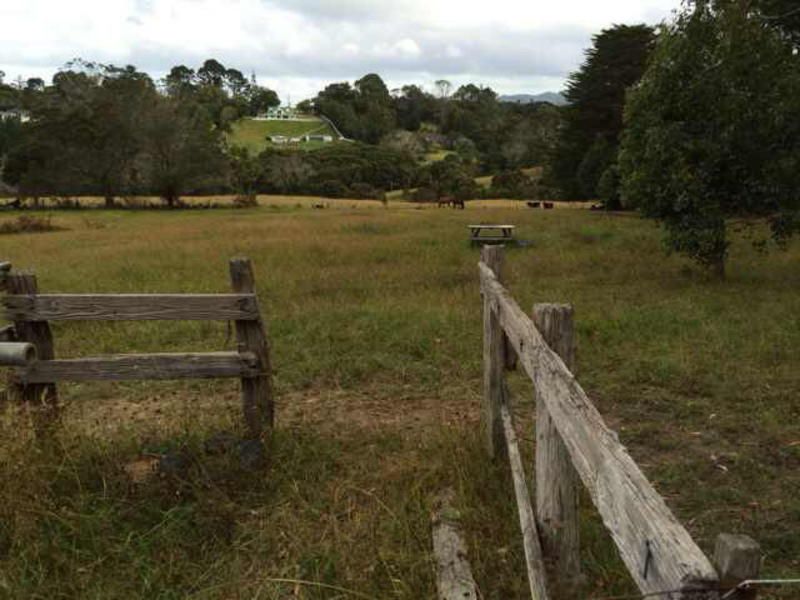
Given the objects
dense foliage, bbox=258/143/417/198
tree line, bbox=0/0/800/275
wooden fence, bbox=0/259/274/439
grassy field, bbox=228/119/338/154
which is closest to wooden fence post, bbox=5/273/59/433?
wooden fence, bbox=0/259/274/439

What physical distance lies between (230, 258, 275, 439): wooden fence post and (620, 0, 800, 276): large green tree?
981 cm

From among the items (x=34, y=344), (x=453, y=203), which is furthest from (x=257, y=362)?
(x=453, y=203)

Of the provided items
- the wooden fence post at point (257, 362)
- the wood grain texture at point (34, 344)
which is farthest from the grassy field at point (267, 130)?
the wooden fence post at point (257, 362)

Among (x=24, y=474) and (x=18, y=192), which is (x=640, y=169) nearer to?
(x=24, y=474)

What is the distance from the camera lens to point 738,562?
4.07ft

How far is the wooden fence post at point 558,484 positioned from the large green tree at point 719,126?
1060 centimetres

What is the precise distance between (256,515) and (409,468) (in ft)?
3.54

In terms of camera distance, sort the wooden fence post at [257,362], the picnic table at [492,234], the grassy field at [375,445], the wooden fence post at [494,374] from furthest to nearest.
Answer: the picnic table at [492,234], the wooden fence post at [257,362], the wooden fence post at [494,374], the grassy field at [375,445]

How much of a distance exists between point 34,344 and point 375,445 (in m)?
2.63

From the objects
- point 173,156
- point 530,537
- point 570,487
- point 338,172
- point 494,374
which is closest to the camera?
point 570,487

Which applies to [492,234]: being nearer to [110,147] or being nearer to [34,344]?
[34,344]

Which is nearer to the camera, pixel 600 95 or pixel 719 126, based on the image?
pixel 719 126

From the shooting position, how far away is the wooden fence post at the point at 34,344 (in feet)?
15.4

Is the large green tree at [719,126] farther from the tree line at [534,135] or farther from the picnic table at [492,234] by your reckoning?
the picnic table at [492,234]
